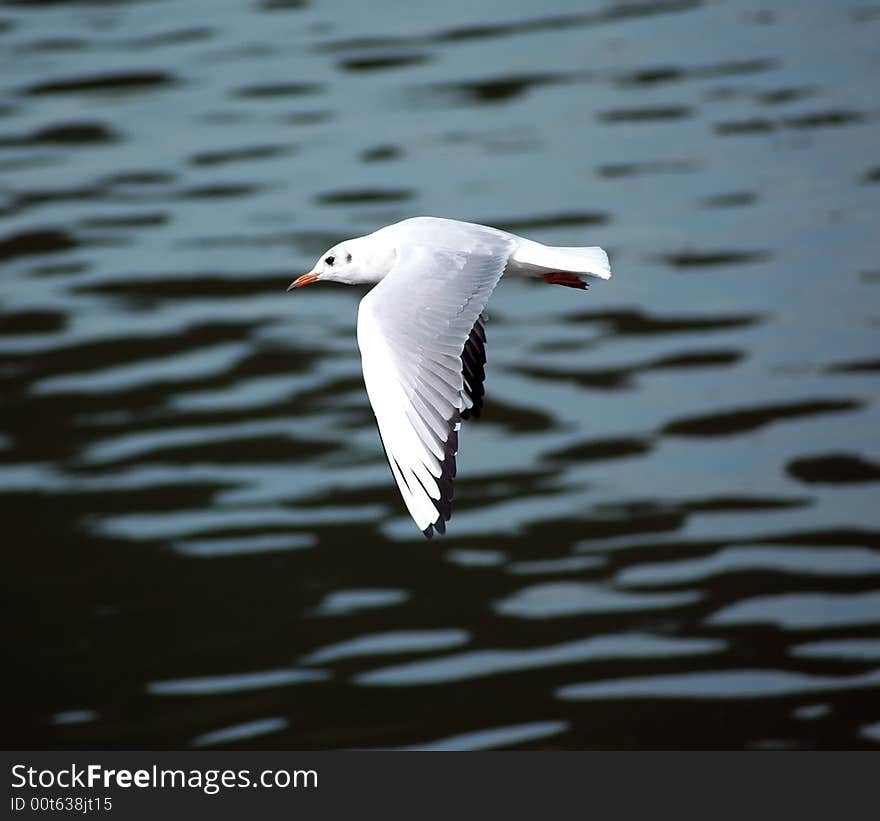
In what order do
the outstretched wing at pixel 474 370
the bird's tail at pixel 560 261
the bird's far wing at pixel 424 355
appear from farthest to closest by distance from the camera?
the outstretched wing at pixel 474 370 → the bird's tail at pixel 560 261 → the bird's far wing at pixel 424 355

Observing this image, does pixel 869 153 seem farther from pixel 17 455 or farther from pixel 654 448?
pixel 17 455

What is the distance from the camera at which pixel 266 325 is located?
57.5 feet

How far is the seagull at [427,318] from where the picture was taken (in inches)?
224

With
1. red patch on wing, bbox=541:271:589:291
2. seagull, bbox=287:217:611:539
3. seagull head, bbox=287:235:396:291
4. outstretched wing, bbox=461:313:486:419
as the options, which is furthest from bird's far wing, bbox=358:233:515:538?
outstretched wing, bbox=461:313:486:419

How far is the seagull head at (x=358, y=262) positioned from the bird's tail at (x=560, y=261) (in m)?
0.48

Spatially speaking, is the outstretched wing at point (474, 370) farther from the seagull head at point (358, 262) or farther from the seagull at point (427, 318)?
the seagull head at point (358, 262)

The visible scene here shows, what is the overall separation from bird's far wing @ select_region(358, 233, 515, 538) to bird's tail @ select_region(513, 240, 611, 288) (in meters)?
0.08

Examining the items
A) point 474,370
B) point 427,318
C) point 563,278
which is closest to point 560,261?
point 563,278

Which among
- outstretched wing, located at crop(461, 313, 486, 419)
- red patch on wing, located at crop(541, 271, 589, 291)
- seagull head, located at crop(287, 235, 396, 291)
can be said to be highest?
seagull head, located at crop(287, 235, 396, 291)

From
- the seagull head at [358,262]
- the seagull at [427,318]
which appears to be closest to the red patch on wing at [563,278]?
the seagull at [427,318]

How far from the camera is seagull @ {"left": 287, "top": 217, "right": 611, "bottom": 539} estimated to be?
5699mm

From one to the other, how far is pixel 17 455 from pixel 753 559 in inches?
245

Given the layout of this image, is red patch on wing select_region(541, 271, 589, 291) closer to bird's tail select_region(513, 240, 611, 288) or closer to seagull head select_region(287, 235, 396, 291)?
bird's tail select_region(513, 240, 611, 288)

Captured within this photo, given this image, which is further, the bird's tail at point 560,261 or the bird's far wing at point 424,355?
the bird's tail at point 560,261
